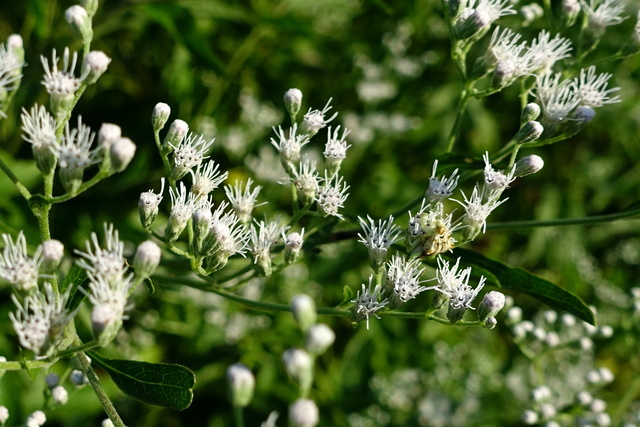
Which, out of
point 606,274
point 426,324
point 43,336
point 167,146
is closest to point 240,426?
point 43,336

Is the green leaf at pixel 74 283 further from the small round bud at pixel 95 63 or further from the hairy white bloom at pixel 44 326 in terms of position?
the small round bud at pixel 95 63

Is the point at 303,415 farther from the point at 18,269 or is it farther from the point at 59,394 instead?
the point at 59,394

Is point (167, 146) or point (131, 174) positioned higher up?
point (167, 146)

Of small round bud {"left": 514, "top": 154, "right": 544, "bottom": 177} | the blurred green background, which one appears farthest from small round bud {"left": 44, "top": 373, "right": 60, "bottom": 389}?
small round bud {"left": 514, "top": 154, "right": 544, "bottom": 177}

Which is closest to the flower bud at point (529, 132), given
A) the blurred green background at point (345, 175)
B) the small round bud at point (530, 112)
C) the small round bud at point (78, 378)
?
the small round bud at point (530, 112)

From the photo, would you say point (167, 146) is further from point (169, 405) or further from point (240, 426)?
point (240, 426)

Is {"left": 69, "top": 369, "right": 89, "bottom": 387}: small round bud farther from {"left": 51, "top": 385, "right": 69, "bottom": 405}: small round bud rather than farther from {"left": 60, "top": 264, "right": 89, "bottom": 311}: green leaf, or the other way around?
{"left": 60, "top": 264, "right": 89, "bottom": 311}: green leaf
